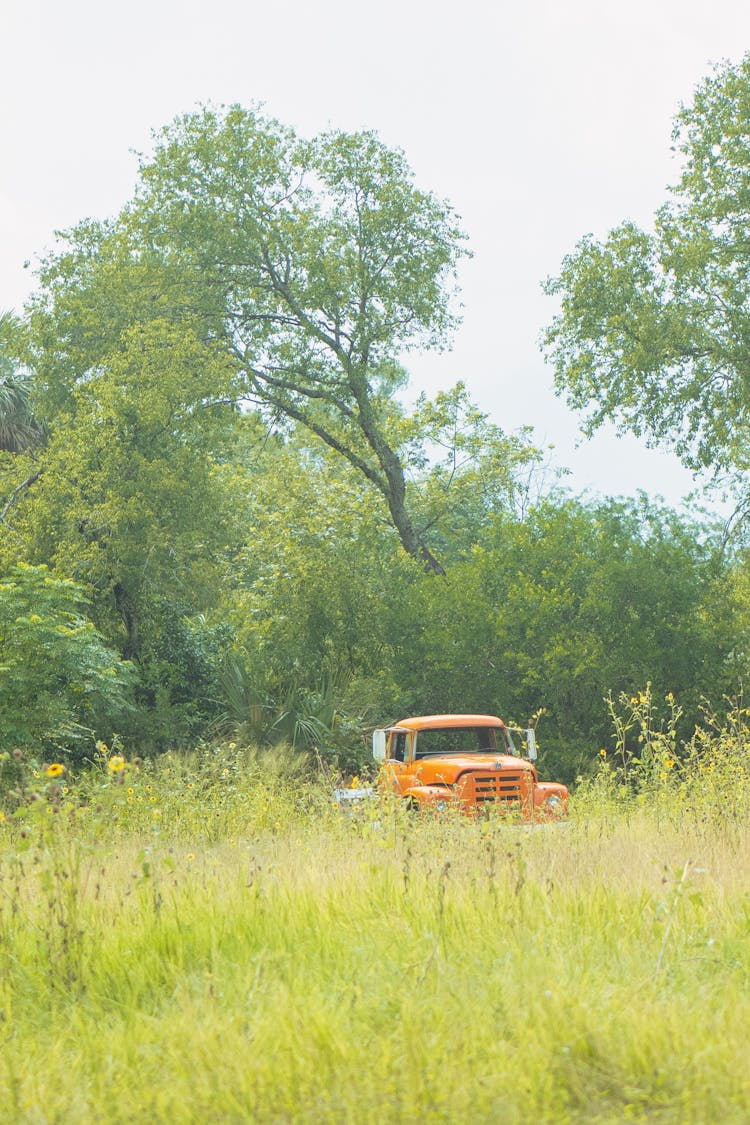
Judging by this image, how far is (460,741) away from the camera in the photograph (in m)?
12.9

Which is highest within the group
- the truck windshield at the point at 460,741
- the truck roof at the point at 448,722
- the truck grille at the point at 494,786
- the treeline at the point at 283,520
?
the treeline at the point at 283,520

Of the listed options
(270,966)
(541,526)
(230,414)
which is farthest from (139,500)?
(270,966)

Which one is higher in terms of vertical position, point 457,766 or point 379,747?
point 379,747

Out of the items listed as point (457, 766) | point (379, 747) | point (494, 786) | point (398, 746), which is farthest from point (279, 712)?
point (379, 747)

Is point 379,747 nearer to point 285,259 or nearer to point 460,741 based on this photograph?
point 460,741

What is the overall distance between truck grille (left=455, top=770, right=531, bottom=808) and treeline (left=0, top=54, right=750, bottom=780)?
19.4 ft

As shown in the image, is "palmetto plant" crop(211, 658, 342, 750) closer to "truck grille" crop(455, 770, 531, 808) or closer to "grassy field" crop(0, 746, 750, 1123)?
Result: "truck grille" crop(455, 770, 531, 808)

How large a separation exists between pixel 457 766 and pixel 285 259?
49.1ft

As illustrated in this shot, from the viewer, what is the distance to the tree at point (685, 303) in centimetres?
2044

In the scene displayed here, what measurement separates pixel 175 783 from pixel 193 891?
6095mm

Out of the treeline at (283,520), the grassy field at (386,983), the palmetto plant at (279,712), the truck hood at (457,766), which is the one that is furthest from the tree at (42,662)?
the grassy field at (386,983)

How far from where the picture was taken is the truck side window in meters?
12.5

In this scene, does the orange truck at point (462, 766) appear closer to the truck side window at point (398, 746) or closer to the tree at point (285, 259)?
the truck side window at point (398, 746)

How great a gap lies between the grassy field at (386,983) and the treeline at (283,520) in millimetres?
9828
